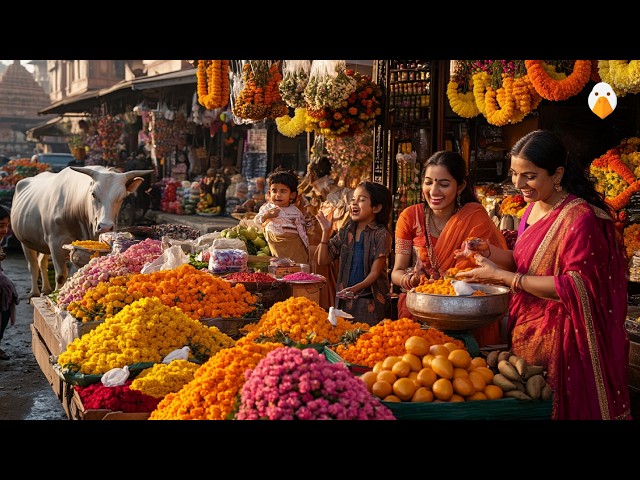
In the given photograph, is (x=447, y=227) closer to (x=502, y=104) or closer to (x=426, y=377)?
(x=426, y=377)

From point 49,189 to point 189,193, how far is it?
649 centimetres

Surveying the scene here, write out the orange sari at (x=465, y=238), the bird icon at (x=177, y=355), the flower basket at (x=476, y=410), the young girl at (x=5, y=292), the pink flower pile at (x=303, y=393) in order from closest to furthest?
the pink flower pile at (x=303, y=393) → the flower basket at (x=476, y=410) → the bird icon at (x=177, y=355) → the orange sari at (x=465, y=238) → the young girl at (x=5, y=292)

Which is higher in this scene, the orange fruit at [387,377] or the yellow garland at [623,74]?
the yellow garland at [623,74]

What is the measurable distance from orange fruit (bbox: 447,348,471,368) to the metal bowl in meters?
0.30

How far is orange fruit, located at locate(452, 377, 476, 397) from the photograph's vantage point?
2.98 meters

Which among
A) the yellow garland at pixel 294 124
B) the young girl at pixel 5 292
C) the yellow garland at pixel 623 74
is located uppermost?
the yellow garland at pixel 623 74

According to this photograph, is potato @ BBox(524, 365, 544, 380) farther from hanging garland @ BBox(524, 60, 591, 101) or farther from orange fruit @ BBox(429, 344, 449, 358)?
hanging garland @ BBox(524, 60, 591, 101)

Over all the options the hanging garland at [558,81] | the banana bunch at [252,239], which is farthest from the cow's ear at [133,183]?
the hanging garland at [558,81]

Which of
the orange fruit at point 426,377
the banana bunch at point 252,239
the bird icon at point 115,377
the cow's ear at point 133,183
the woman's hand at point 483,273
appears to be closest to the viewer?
the orange fruit at point 426,377

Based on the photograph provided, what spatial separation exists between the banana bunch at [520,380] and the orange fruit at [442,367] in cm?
20

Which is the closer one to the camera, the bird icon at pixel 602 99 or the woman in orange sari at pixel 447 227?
the woman in orange sari at pixel 447 227

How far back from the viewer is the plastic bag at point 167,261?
596 centimetres

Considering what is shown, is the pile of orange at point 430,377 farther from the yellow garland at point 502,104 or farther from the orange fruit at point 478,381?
the yellow garland at point 502,104
